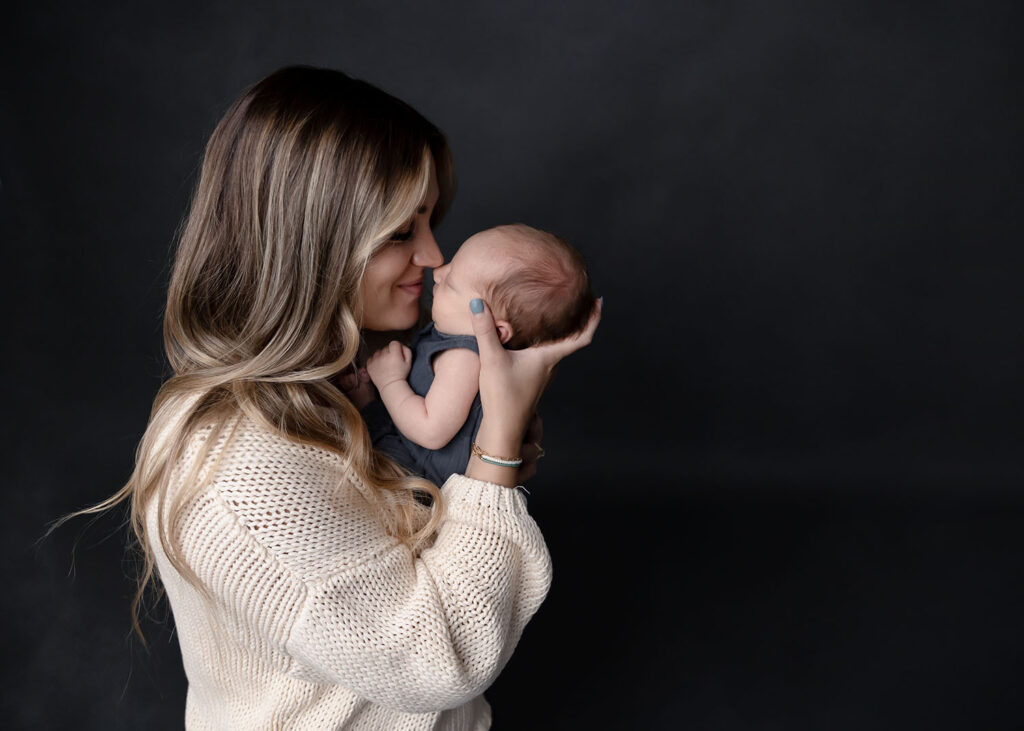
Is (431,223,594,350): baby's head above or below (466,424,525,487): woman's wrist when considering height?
above

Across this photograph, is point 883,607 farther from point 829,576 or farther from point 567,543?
point 567,543

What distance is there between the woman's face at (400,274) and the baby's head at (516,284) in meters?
0.11

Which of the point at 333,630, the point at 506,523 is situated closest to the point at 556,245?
the point at 506,523

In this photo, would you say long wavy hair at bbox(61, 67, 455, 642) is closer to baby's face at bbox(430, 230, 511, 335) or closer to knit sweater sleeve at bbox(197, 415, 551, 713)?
knit sweater sleeve at bbox(197, 415, 551, 713)

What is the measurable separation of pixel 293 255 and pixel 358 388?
0.48 meters

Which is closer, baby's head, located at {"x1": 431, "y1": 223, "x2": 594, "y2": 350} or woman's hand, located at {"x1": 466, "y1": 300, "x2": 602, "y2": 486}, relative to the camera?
woman's hand, located at {"x1": 466, "y1": 300, "x2": 602, "y2": 486}

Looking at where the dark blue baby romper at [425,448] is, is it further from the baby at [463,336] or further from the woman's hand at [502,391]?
the woman's hand at [502,391]

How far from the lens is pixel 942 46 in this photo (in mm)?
4371

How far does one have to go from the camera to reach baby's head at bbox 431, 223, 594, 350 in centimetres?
205

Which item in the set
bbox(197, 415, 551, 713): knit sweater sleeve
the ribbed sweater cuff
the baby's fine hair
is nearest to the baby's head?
the baby's fine hair

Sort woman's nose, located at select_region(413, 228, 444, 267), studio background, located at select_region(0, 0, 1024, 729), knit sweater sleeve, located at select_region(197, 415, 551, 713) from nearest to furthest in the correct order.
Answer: knit sweater sleeve, located at select_region(197, 415, 551, 713), woman's nose, located at select_region(413, 228, 444, 267), studio background, located at select_region(0, 0, 1024, 729)

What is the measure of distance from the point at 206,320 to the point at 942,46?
3938 mm

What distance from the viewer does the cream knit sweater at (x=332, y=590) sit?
146cm

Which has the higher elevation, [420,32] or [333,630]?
[420,32]
